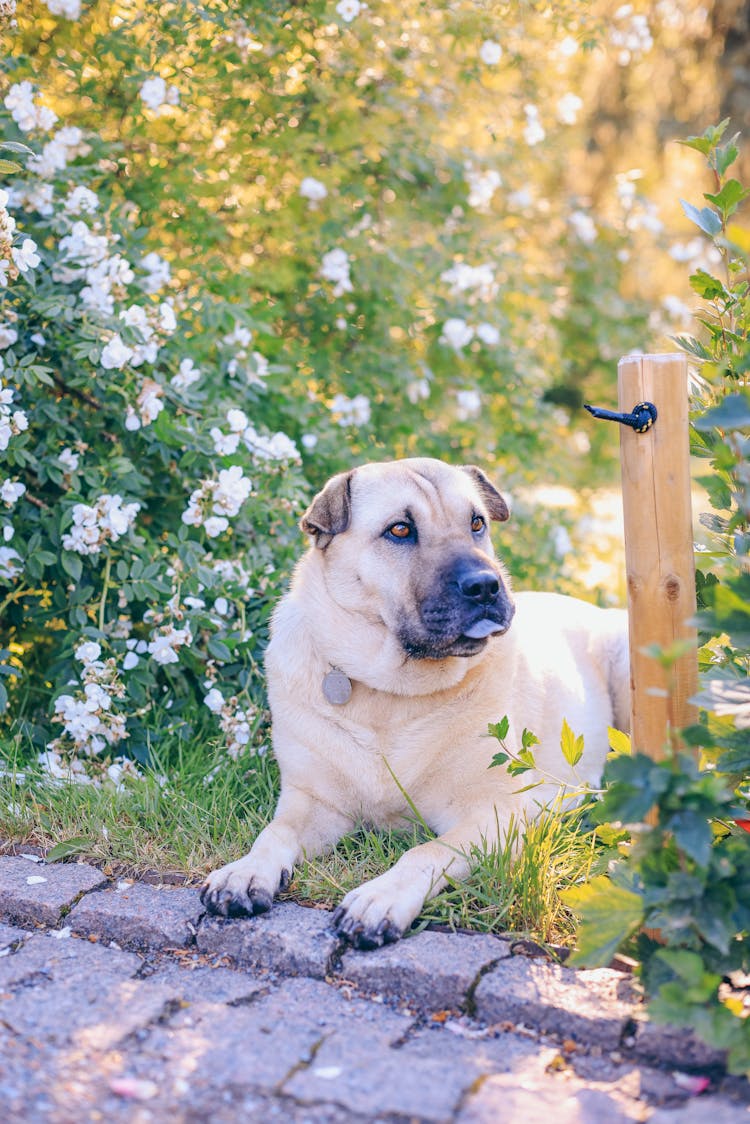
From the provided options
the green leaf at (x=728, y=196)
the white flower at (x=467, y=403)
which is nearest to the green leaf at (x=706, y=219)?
the green leaf at (x=728, y=196)

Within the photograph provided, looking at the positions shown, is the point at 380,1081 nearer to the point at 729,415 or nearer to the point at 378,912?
the point at 378,912

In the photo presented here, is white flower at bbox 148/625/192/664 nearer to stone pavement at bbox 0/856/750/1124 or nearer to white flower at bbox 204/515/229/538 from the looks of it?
white flower at bbox 204/515/229/538

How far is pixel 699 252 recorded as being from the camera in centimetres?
696

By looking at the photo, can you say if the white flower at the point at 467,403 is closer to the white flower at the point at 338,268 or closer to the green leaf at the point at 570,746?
the white flower at the point at 338,268

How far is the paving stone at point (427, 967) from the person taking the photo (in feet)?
7.88

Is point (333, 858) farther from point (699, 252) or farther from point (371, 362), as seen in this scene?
point (699, 252)

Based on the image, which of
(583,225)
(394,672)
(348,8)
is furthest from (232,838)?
(583,225)

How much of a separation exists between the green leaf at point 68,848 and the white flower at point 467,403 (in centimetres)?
→ 298

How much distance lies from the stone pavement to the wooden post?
609 mm

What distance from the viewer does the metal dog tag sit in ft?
10.5

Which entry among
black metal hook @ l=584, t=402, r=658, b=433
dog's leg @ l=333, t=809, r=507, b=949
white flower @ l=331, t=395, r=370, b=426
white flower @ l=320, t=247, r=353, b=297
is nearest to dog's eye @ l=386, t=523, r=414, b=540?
dog's leg @ l=333, t=809, r=507, b=949

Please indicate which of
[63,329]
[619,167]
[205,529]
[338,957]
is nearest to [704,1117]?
[338,957]

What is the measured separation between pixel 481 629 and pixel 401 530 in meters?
0.41

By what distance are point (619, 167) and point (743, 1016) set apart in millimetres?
9110
